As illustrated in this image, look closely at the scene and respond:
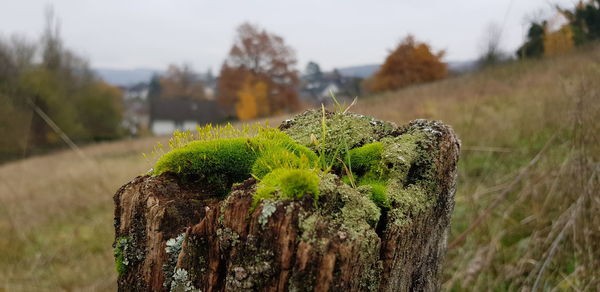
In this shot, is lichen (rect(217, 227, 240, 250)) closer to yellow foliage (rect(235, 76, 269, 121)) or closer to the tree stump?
the tree stump

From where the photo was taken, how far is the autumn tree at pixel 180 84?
60.9 m

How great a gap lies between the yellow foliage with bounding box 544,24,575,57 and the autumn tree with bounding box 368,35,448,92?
4.88 m

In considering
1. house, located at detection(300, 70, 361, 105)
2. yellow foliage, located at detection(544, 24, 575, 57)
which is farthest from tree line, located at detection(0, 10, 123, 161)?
yellow foliage, located at detection(544, 24, 575, 57)

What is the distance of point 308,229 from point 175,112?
173 feet

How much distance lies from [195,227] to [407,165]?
927 millimetres

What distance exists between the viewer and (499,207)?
14.9 ft

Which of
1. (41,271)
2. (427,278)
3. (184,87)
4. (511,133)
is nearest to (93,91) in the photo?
(184,87)

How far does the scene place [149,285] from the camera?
1.48 m

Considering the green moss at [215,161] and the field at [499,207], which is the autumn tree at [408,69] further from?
the green moss at [215,161]

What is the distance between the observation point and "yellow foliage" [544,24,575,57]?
8758mm

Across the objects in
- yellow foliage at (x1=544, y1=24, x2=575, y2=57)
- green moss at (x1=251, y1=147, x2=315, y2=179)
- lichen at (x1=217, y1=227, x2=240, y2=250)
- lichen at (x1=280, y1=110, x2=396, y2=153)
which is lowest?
lichen at (x1=217, y1=227, x2=240, y2=250)

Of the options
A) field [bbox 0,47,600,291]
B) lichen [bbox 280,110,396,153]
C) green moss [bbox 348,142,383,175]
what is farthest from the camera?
field [bbox 0,47,600,291]

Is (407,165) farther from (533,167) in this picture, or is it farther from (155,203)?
(533,167)

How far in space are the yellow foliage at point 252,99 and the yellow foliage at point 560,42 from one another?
17.5m
